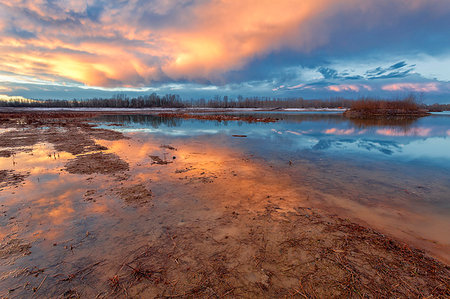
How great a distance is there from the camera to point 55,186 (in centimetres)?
785

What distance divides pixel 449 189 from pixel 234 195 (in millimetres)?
8955

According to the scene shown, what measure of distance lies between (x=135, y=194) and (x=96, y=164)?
5362 mm

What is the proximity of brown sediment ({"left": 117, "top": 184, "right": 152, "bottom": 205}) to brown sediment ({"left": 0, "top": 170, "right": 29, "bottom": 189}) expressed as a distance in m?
4.83

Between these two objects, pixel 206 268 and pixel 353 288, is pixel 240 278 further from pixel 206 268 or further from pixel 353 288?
pixel 353 288

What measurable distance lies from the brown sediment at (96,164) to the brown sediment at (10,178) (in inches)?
65.0

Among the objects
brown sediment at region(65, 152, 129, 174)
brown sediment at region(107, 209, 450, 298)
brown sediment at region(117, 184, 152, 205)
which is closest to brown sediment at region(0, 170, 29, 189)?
brown sediment at region(65, 152, 129, 174)

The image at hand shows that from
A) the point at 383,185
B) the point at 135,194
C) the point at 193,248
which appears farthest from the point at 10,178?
the point at 383,185

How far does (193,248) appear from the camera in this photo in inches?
175

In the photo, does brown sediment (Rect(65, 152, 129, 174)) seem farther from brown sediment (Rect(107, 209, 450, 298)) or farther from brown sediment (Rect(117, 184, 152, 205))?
brown sediment (Rect(107, 209, 450, 298))

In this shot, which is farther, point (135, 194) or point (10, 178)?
point (10, 178)

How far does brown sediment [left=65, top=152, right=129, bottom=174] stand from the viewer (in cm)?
975

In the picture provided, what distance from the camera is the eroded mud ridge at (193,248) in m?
3.44

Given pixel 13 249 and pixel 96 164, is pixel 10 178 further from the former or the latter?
pixel 13 249

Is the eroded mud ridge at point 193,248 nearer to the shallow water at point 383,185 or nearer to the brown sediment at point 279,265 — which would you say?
the brown sediment at point 279,265
